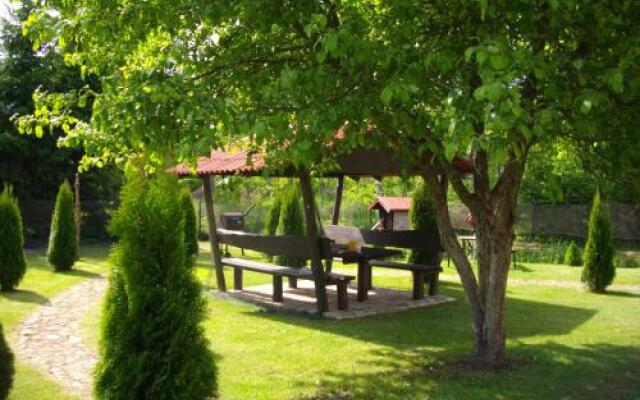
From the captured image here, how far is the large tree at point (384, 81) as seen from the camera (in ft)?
13.6

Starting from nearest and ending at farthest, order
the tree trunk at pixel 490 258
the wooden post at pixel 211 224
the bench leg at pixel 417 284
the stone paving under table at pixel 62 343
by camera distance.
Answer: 1. the stone paving under table at pixel 62 343
2. the tree trunk at pixel 490 258
3. the bench leg at pixel 417 284
4. the wooden post at pixel 211 224

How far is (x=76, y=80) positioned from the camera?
23328mm

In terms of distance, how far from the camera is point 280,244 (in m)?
10.1

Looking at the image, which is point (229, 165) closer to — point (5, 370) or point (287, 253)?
point (287, 253)

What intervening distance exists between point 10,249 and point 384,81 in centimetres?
902

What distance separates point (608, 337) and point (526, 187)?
17.7 meters

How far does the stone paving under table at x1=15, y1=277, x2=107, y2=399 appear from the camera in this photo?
6.41m

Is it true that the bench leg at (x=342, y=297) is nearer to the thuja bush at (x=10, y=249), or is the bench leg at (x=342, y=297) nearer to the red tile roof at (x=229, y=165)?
the red tile roof at (x=229, y=165)

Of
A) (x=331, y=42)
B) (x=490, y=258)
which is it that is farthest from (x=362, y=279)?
(x=331, y=42)

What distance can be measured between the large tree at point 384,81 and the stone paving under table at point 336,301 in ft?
11.0

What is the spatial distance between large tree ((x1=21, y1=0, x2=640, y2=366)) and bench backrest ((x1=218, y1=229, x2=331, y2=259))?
2840 mm

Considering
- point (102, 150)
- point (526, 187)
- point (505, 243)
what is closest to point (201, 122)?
point (102, 150)

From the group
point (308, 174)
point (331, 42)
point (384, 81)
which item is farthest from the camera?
point (308, 174)

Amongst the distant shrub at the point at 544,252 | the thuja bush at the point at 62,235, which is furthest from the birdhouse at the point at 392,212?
the thuja bush at the point at 62,235
